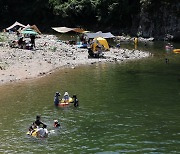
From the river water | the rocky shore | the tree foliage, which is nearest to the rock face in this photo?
the tree foliage

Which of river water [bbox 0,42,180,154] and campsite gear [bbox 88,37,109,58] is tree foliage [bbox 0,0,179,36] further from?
river water [bbox 0,42,180,154]

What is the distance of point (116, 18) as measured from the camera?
296 ft

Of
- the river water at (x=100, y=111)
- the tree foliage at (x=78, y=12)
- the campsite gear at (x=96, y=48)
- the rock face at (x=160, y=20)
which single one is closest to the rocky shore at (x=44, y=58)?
the campsite gear at (x=96, y=48)

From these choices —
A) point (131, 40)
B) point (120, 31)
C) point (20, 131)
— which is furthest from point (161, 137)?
point (120, 31)

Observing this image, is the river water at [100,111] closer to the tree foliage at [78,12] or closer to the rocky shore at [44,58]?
the rocky shore at [44,58]

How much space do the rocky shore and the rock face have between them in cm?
1933

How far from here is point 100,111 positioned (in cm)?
3278

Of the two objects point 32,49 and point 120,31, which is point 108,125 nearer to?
point 32,49

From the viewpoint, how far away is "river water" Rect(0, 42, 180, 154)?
25.8m

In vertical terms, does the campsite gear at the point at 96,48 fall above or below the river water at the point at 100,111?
above

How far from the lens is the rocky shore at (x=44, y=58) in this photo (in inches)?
1815

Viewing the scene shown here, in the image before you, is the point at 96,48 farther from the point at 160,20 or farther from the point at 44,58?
the point at 160,20

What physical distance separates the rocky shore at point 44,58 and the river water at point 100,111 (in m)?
2.20

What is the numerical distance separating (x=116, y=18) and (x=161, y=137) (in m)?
65.5
